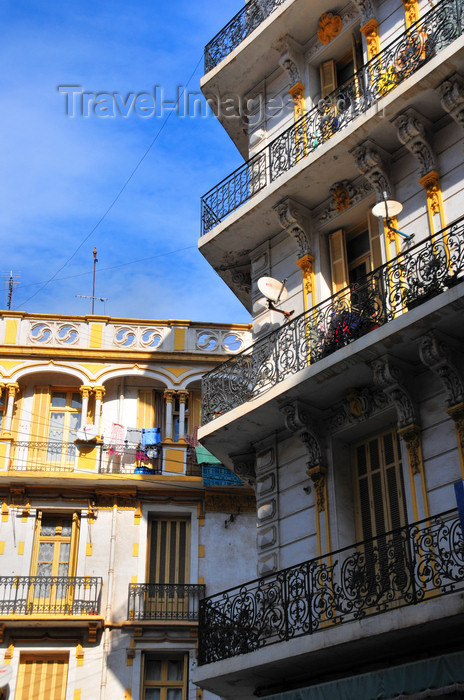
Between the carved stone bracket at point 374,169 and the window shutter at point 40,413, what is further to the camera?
the window shutter at point 40,413

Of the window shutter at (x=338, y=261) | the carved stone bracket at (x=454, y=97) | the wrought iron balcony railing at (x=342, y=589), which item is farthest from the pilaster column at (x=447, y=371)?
the carved stone bracket at (x=454, y=97)

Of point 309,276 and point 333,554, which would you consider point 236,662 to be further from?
point 309,276

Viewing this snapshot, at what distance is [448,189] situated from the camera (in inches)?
512

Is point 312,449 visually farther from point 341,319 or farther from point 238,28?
point 238,28

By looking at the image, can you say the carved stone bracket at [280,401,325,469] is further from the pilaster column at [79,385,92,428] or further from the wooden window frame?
the pilaster column at [79,385,92,428]

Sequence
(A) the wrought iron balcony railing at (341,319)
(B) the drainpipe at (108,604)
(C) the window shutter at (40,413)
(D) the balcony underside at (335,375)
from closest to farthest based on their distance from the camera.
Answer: (D) the balcony underside at (335,375)
(A) the wrought iron balcony railing at (341,319)
(B) the drainpipe at (108,604)
(C) the window shutter at (40,413)

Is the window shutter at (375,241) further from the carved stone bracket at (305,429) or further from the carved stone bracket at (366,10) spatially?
the carved stone bracket at (366,10)

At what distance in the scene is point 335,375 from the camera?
12.9 metres

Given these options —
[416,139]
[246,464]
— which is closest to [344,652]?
[246,464]

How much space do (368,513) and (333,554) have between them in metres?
1.10

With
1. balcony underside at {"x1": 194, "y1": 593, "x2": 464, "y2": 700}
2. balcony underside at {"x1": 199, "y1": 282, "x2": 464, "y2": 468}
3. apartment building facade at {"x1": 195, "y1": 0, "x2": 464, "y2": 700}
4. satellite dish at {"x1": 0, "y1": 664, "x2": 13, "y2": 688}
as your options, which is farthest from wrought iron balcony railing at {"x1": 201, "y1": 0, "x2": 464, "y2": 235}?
satellite dish at {"x1": 0, "y1": 664, "x2": 13, "y2": 688}

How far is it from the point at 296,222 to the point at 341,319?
98.7 inches

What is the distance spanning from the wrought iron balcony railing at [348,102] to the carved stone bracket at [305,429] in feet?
13.4

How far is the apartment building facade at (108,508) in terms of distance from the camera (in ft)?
68.4
